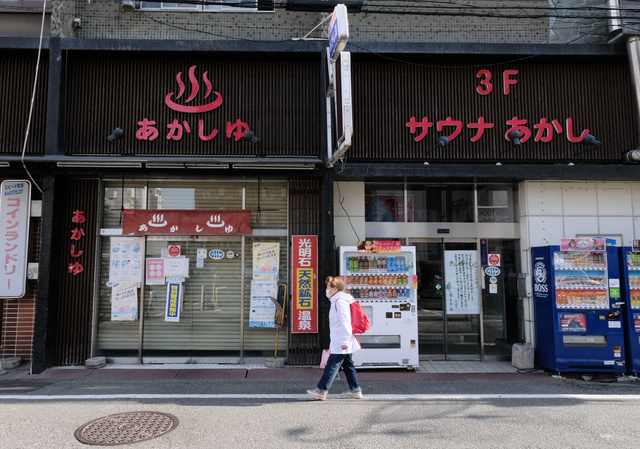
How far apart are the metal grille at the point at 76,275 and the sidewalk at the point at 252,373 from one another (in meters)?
0.44

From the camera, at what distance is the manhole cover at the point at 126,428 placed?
4977mm

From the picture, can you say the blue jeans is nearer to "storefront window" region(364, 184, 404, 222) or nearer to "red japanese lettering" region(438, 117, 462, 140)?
"storefront window" region(364, 184, 404, 222)

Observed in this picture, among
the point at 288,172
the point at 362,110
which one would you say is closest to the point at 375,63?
the point at 362,110

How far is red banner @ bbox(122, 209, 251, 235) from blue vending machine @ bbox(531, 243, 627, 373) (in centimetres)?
→ 640

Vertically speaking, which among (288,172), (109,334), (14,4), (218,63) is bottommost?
(109,334)

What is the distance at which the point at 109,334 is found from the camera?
8.92 meters

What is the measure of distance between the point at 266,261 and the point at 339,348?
3283mm

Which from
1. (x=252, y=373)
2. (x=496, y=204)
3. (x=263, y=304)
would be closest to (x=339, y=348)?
(x=252, y=373)

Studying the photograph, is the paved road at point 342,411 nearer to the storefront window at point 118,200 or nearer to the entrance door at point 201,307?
the entrance door at point 201,307

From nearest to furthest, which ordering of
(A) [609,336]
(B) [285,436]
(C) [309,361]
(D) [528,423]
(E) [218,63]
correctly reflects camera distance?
(B) [285,436]
(D) [528,423]
(A) [609,336]
(C) [309,361]
(E) [218,63]

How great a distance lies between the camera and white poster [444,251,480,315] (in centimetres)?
934

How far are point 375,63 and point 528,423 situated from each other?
24.4ft

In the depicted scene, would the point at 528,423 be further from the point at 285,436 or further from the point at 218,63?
the point at 218,63

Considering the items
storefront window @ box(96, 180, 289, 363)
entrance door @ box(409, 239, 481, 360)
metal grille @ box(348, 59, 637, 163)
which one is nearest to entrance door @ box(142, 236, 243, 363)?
storefront window @ box(96, 180, 289, 363)
